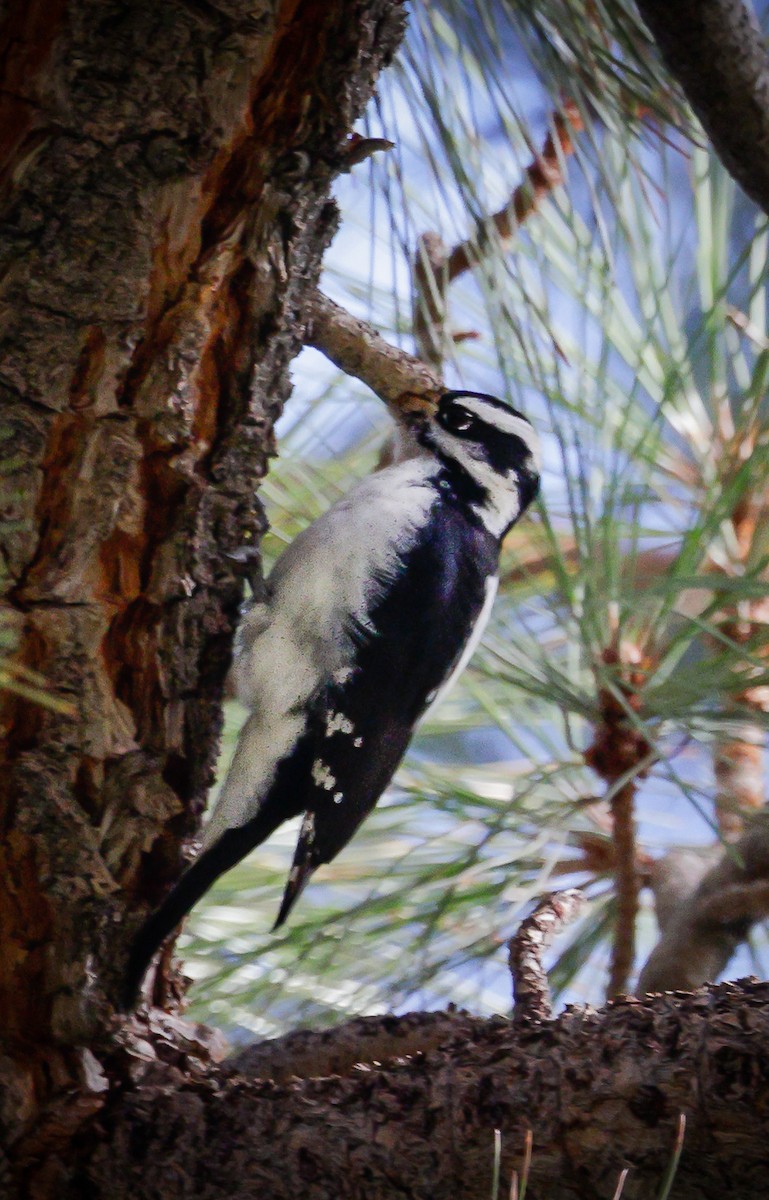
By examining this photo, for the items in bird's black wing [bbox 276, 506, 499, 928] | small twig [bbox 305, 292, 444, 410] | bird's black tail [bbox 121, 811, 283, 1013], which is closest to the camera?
bird's black tail [bbox 121, 811, 283, 1013]

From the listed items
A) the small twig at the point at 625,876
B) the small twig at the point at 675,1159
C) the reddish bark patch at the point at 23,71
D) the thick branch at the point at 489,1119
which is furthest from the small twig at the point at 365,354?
the small twig at the point at 675,1159

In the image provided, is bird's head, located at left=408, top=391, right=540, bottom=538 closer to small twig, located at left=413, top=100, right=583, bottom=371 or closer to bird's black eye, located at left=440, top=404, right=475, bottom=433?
bird's black eye, located at left=440, top=404, right=475, bottom=433

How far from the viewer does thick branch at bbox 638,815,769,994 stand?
1.24 metres

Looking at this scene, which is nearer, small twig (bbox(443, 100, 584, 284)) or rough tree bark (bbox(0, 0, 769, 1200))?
rough tree bark (bbox(0, 0, 769, 1200))

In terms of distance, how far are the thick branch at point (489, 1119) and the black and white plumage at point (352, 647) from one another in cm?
36

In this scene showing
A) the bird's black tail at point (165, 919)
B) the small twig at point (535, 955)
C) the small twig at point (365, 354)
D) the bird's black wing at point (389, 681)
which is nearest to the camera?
the small twig at point (535, 955)

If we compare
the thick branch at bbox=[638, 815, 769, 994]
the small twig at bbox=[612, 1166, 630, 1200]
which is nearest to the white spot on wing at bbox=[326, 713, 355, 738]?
the thick branch at bbox=[638, 815, 769, 994]

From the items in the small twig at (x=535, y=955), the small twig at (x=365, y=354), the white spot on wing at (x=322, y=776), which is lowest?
the small twig at (x=535, y=955)

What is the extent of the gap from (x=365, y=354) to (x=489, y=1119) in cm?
73

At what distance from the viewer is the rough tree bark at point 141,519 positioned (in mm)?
910

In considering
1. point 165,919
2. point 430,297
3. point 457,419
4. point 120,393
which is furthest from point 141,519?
point 457,419

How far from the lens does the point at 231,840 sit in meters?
1.20

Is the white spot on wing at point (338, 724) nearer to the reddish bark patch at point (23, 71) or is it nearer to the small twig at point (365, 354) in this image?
the small twig at point (365, 354)

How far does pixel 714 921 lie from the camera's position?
1255 mm
